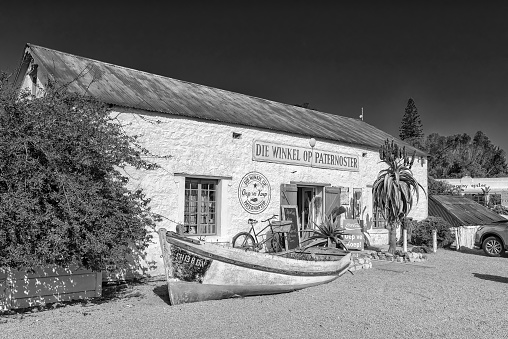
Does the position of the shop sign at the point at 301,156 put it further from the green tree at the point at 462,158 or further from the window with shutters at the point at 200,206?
the green tree at the point at 462,158

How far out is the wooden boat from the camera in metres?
6.73

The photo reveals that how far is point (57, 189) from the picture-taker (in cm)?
625

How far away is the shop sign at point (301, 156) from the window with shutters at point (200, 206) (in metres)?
1.56

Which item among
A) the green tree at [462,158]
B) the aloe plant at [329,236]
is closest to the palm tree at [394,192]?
the aloe plant at [329,236]

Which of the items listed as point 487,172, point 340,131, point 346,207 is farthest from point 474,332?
point 487,172

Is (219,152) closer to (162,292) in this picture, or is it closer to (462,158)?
(162,292)

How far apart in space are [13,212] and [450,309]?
648 centimetres

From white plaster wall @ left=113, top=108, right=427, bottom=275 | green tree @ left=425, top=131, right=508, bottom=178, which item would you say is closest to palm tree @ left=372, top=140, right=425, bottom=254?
white plaster wall @ left=113, top=108, right=427, bottom=275

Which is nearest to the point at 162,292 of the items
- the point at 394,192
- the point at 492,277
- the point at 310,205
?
the point at 310,205

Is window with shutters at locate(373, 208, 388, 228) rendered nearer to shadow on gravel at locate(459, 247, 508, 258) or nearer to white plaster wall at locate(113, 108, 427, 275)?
white plaster wall at locate(113, 108, 427, 275)

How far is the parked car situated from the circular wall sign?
7.47 m

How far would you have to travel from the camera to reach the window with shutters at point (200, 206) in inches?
400

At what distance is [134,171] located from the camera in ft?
29.9

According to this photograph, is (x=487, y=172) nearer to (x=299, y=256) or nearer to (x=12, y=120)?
(x=299, y=256)
